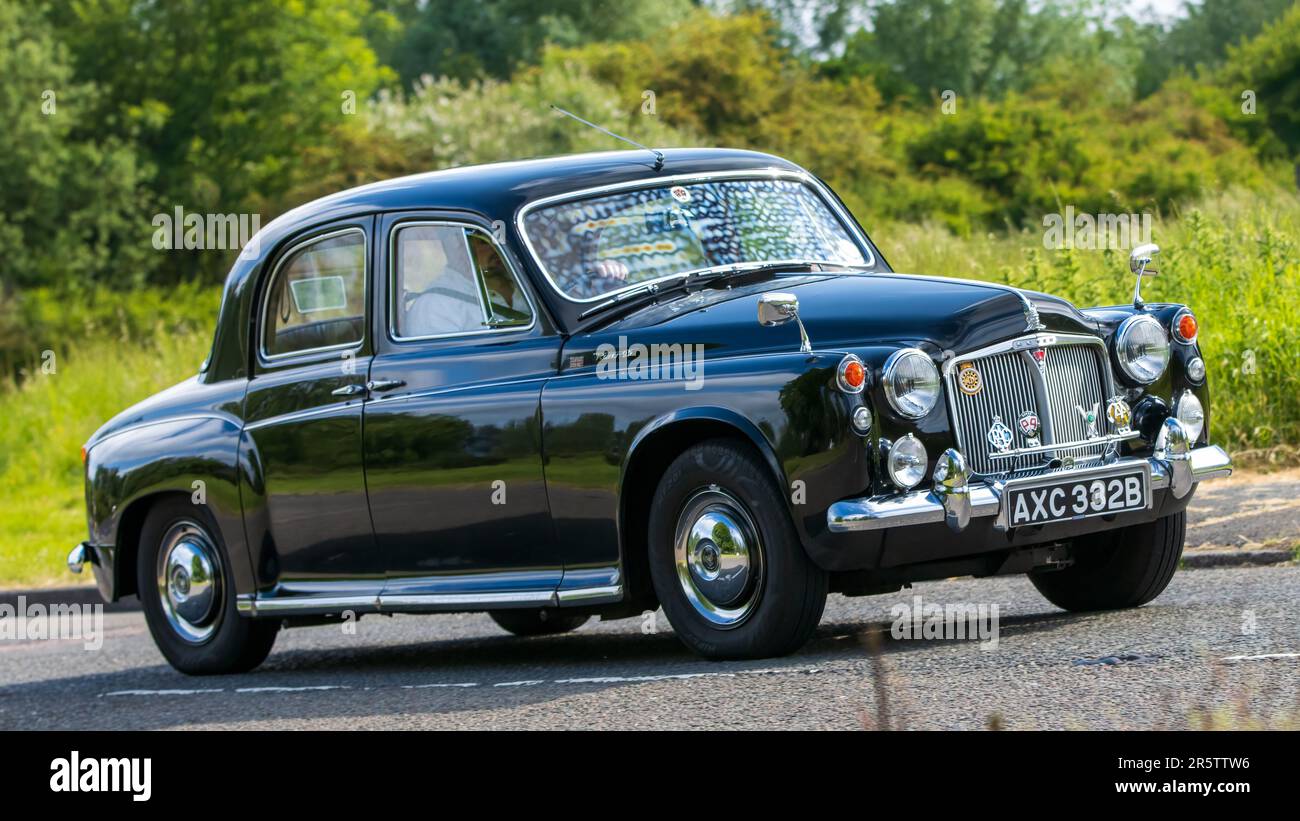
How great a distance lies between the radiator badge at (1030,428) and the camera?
6879mm

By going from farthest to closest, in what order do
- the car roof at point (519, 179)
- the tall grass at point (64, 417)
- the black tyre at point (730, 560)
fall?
the tall grass at point (64, 417), the car roof at point (519, 179), the black tyre at point (730, 560)

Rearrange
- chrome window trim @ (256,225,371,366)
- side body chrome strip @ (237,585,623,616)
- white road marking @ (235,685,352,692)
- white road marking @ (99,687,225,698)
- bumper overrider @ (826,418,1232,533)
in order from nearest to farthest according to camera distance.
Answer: bumper overrider @ (826,418,1232,533), side body chrome strip @ (237,585,623,616), white road marking @ (235,685,352,692), chrome window trim @ (256,225,371,366), white road marking @ (99,687,225,698)

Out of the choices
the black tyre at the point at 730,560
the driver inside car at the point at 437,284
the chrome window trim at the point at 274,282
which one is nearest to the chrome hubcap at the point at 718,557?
the black tyre at the point at 730,560

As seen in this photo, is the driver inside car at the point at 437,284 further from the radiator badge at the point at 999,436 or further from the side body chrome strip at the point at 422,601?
the radiator badge at the point at 999,436

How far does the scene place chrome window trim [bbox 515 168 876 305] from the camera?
24.9ft

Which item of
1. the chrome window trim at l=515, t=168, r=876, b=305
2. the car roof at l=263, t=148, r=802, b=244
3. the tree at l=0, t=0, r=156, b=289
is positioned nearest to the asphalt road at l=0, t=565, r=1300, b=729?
the chrome window trim at l=515, t=168, r=876, b=305

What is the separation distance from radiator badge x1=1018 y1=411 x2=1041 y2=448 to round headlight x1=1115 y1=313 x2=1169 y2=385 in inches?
22.1

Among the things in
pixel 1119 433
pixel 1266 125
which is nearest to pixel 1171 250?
pixel 1119 433

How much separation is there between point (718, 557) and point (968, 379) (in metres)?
1.09

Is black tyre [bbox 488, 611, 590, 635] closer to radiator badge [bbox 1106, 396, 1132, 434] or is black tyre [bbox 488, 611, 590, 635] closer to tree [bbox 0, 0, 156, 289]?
radiator badge [bbox 1106, 396, 1132, 434]

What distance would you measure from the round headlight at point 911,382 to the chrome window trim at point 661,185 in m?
1.42

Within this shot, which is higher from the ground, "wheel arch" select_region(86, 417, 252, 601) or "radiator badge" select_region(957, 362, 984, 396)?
"radiator badge" select_region(957, 362, 984, 396)

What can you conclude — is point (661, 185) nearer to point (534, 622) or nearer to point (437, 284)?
point (437, 284)
